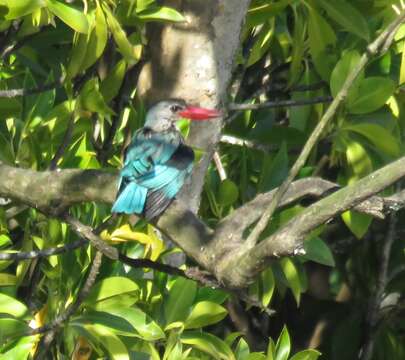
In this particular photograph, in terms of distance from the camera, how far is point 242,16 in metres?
4.15

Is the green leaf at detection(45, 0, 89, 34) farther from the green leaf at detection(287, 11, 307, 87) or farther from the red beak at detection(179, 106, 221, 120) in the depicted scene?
the green leaf at detection(287, 11, 307, 87)

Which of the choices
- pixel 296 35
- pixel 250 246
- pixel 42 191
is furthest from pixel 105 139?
pixel 250 246

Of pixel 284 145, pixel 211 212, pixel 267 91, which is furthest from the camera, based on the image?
pixel 267 91

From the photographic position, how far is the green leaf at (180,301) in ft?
13.7

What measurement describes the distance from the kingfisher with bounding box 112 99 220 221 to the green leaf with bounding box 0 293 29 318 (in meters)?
0.47

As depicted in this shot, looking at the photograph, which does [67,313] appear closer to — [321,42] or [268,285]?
[268,285]

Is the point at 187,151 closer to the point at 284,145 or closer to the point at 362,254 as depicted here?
the point at 284,145

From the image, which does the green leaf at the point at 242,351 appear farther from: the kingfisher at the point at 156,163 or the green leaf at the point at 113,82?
the green leaf at the point at 113,82

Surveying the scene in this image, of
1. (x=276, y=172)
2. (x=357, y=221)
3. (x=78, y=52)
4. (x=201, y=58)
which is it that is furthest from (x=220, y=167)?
(x=78, y=52)

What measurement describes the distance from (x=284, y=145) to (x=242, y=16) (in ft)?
2.13

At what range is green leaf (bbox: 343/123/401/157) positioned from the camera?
449 cm

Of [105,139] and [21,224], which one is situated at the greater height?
[105,139]

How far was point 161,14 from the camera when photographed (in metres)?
4.00

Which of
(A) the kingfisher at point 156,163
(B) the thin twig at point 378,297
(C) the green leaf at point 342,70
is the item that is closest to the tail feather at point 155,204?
(A) the kingfisher at point 156,163
